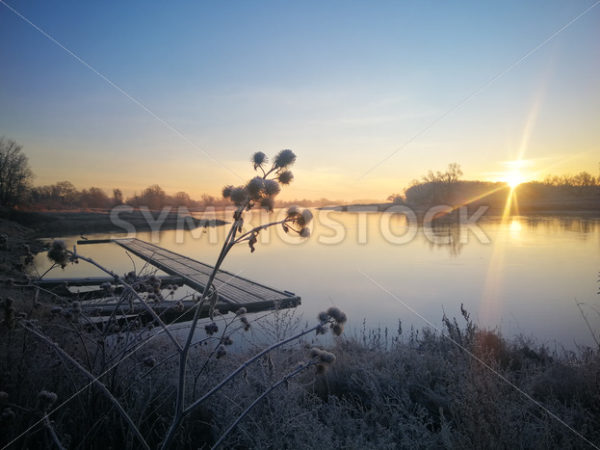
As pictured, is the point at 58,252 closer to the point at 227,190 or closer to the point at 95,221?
the point at 227,190

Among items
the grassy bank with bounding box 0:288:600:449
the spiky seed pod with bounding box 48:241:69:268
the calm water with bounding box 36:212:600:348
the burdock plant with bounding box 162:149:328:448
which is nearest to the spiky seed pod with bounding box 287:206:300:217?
the burdock plant with bounding box 162:149:328:448

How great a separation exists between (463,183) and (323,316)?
70286 millimetres

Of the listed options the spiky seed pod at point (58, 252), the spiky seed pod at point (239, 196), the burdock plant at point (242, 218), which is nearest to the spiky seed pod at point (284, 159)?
the burdock plant at point (242, 218)

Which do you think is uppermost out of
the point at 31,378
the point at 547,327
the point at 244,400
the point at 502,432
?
the point at 31,378

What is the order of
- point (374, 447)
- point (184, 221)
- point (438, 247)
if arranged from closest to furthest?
point (374, 447) < point (438, 247) < point (184, 221)

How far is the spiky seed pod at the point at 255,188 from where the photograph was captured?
143cm

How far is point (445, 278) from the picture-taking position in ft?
37.8

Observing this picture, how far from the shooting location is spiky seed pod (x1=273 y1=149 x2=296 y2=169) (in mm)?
1716

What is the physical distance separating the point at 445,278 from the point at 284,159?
11.1 m

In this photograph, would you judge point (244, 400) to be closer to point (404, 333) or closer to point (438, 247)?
point (404, 333)

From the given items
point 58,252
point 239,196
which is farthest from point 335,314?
point 58,252

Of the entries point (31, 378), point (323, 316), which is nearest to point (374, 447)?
point (323, 316)

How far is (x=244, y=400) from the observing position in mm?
2846

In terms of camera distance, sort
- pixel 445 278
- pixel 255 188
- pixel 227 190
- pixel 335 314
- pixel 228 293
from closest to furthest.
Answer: pixel 255 188, pixel 335 314, pixel 227 190, pixel 228 293, pixel 445 278
